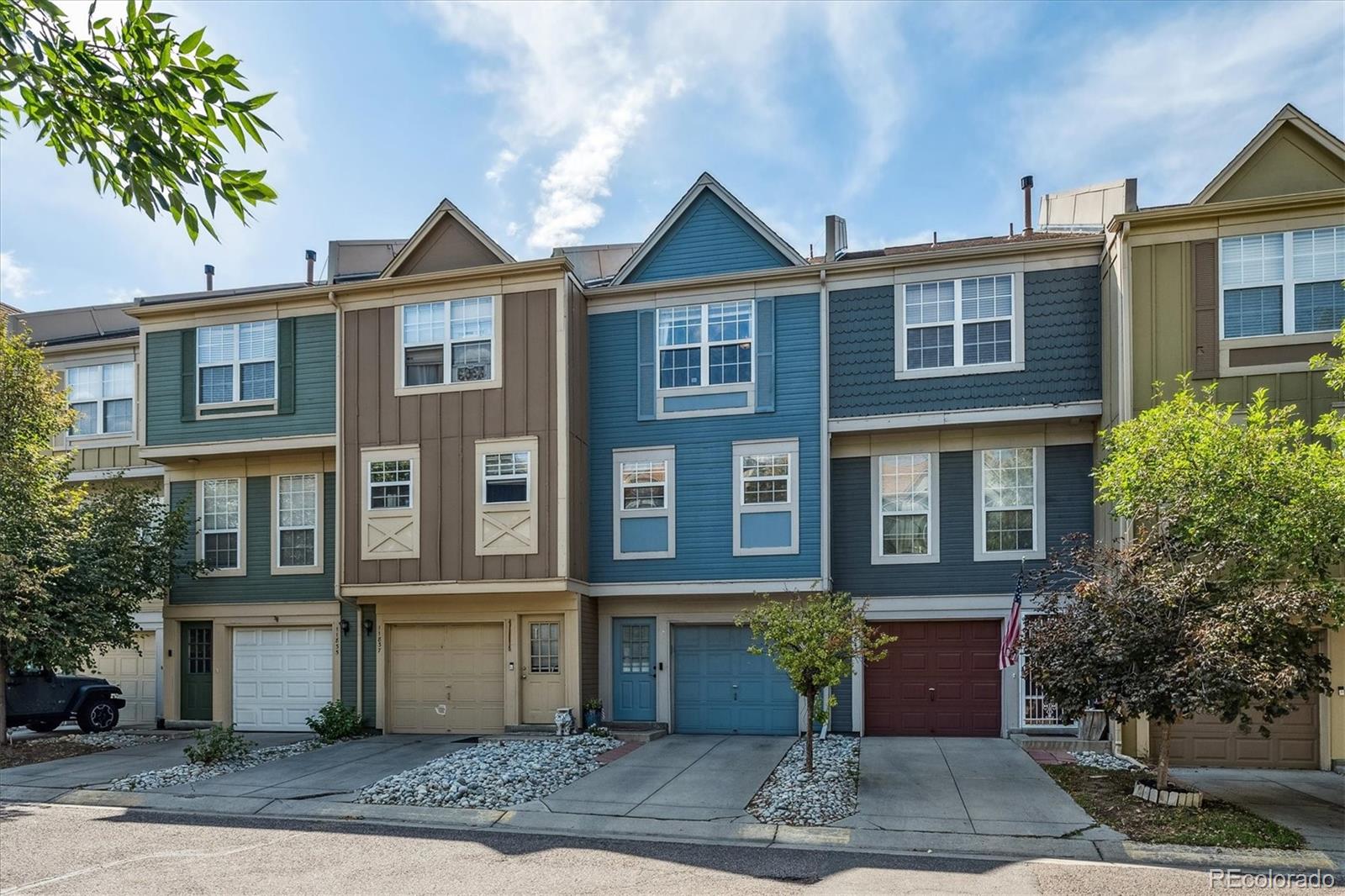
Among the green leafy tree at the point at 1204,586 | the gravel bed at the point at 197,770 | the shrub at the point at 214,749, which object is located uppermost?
the green leafy tree at the point at 1204,586

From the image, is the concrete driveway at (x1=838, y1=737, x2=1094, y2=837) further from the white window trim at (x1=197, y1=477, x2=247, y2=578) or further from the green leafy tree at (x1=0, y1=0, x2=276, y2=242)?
the white window trim at (x1=197, y1=477, x2=247, y2=578)

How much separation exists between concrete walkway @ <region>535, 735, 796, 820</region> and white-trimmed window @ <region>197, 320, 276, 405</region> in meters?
10.3

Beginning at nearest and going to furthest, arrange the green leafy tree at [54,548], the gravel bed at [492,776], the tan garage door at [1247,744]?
the gravel bed at [492,776] → the tan garage door at [1247,744] → the green leafy tree at [54,548]

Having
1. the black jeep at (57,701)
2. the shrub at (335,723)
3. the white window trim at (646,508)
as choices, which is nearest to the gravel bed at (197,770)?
the shrub at (335,723)

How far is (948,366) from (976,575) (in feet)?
11.7

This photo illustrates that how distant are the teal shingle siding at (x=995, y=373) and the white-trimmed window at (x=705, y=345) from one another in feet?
5.36

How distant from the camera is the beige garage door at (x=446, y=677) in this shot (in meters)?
18.3

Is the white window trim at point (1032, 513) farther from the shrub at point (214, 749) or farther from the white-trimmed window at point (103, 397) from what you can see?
the white-trimmed window at point (103, 397)

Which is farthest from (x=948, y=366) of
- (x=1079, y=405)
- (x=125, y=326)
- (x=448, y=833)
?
(x=125, y=326)

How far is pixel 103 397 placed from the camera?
2166cm

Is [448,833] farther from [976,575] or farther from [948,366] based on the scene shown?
[948,366]

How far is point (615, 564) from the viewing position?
59.8 ft

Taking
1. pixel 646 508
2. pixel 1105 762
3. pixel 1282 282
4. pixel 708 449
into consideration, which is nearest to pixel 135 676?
pixel 646 508

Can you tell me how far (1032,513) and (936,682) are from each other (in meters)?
3.30
